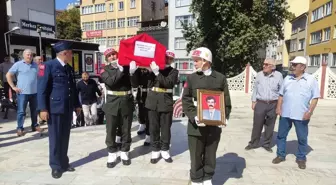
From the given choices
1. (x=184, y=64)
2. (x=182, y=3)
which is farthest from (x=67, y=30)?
(x=184, y=64)

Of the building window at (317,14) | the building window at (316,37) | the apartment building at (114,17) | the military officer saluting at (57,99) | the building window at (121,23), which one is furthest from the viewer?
the building window at (121,23)

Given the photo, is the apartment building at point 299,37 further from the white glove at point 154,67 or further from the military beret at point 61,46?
the military beret at point 61,46

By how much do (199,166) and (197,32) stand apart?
1911 cm

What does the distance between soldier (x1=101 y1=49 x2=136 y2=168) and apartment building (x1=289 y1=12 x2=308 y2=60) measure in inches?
1357

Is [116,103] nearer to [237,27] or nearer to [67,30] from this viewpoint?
[237,27]

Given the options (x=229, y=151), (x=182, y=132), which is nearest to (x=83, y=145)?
(x=182, y=132)

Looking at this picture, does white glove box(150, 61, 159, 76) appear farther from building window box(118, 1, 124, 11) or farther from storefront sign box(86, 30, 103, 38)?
storefront sign box(86, 30, 103, 38)

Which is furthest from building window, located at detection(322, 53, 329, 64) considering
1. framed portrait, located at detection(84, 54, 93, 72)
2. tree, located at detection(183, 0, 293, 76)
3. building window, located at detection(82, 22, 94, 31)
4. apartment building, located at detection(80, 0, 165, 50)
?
building window, located at detection(82, 22, 94, 31)

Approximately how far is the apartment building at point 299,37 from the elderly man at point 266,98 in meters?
32.5

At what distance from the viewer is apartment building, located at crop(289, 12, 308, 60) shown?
35.3m

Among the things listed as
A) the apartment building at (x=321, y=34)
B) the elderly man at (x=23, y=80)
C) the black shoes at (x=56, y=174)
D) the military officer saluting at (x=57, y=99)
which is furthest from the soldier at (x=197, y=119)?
the apartment building at (x=321, y=34)

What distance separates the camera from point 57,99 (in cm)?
383

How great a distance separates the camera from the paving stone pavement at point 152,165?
3.89 meters

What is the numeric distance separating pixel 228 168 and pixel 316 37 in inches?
1272
